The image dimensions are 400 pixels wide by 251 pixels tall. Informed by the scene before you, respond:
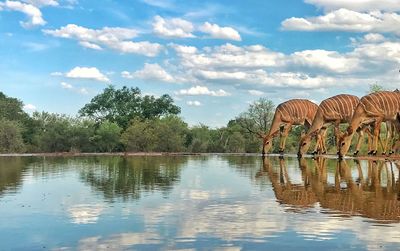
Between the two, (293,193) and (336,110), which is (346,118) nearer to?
(336,110)

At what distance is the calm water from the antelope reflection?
0.07 feet

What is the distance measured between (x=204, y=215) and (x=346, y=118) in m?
21.9

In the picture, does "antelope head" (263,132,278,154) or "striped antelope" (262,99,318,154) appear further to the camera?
"antelope head" (263,132,278,154)

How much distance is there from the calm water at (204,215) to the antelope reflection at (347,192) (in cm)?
2

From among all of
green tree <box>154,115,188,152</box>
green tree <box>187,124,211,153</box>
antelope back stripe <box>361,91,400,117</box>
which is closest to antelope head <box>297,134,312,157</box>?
antelope back stripe <box>361,91,400,117</box>

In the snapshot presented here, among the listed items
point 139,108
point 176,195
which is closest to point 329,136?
point 139,108

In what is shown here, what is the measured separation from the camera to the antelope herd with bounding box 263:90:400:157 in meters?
27.3

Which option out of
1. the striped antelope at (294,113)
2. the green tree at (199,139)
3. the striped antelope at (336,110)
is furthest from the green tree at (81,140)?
the striped antelope at (336,110)

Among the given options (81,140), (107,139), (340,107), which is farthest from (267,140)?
(81,140)

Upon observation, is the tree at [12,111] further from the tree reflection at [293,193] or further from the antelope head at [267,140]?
the tree reflection at [293,193]

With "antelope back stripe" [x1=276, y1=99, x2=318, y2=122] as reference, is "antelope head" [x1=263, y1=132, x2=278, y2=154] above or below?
below

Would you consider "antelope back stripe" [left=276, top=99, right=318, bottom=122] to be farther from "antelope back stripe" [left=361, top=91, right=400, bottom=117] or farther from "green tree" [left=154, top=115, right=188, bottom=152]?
"green tree" [left=154, top=115, right=188, bottom=152]

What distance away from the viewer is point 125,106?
7662 centimetres

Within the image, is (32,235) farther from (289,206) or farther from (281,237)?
(289,206)
